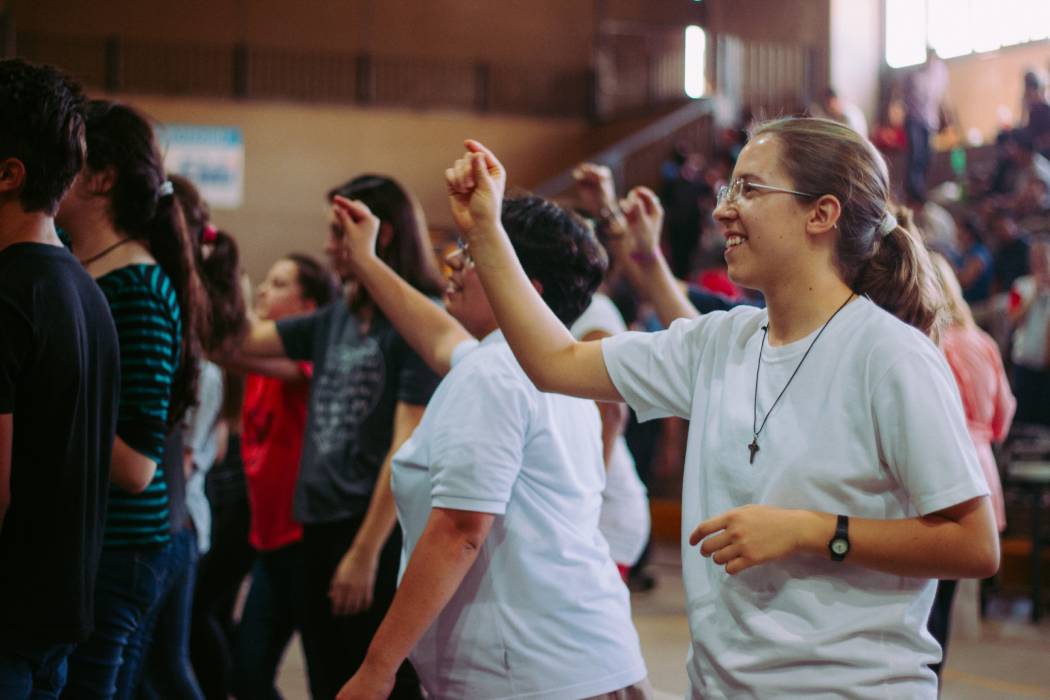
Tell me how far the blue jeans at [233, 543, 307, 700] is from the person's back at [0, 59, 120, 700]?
1.44m

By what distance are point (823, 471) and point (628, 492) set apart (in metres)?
2.05

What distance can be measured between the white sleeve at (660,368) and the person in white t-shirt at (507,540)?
130mm

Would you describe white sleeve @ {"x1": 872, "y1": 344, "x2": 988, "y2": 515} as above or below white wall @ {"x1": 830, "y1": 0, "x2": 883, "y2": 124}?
below

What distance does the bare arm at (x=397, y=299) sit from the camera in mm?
2512

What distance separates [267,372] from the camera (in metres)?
3.42

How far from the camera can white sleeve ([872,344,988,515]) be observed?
1485 mm

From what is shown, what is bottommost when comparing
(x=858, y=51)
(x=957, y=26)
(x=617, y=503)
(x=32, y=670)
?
(x=617, y=503)

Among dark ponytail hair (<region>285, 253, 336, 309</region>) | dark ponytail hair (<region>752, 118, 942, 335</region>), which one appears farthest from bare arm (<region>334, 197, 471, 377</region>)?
dark ponytail hair (<region>285, 253, 336, 309</region>)

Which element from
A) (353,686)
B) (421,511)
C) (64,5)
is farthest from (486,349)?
(64,5)

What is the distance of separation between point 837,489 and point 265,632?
2.26m

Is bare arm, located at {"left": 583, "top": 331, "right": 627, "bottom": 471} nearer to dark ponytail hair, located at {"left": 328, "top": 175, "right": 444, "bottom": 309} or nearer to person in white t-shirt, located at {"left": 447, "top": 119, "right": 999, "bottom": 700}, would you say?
dark ponytail hair, located at {"left": 328, "top": 175, "right": 444, "bottom": 309}

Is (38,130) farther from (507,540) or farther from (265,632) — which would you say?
(265,632)

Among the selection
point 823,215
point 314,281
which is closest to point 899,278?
point 823,215

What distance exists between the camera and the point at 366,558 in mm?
2773
